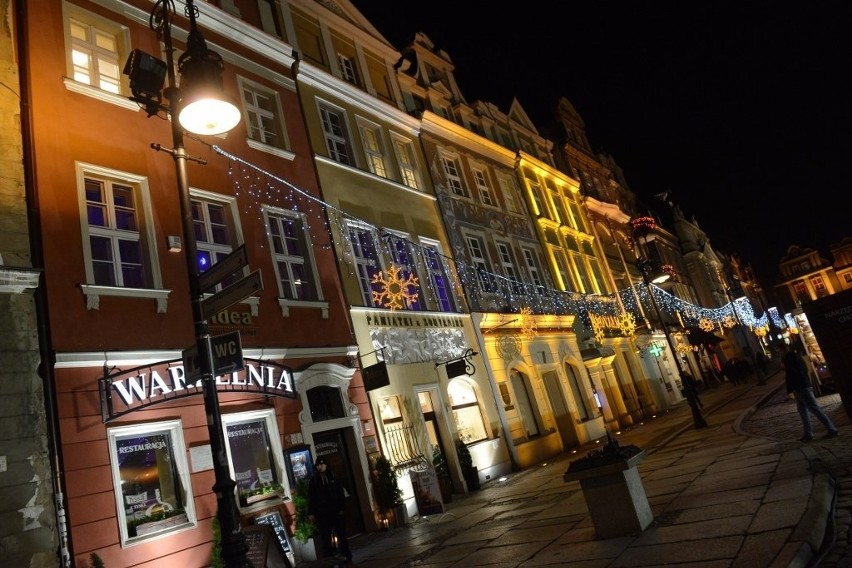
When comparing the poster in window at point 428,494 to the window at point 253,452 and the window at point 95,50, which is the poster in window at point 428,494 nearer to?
the window at point 253,452

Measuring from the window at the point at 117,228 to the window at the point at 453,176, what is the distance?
12.2m

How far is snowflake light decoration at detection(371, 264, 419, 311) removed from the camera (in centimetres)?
1509

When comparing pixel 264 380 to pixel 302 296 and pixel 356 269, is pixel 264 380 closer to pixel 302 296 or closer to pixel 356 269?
pixel 302 296

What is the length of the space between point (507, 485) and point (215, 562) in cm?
778

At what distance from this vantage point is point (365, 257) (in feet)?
50.9

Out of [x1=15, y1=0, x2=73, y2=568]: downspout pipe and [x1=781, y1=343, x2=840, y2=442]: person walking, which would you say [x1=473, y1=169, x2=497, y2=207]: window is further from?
[x1=15, y1=0, x2=73, y2=568]: downspout pipe

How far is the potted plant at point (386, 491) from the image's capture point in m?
11.9

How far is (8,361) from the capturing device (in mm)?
8031

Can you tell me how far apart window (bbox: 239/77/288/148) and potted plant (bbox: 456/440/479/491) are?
9331mm

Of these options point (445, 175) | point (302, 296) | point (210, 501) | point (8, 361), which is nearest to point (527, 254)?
point (445, 175)

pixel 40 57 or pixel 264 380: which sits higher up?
pixel 40 57

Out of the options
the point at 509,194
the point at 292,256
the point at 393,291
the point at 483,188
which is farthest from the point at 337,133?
the point at 509,194

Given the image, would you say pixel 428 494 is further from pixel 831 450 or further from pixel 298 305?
pixel 831 450

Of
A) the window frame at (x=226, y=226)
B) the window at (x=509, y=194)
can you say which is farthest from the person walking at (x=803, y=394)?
the window at (x=509, y=194)
